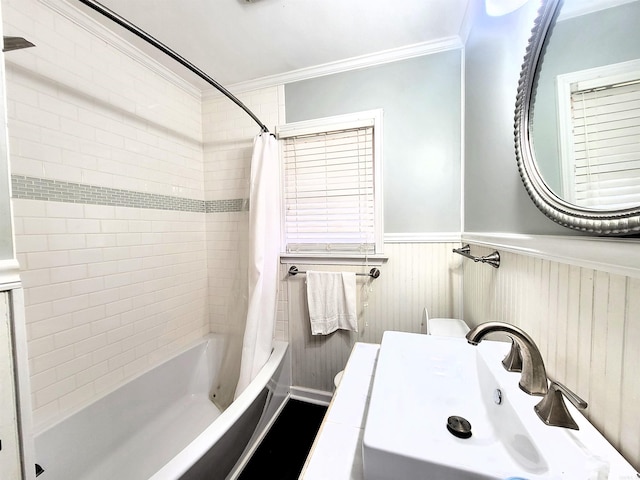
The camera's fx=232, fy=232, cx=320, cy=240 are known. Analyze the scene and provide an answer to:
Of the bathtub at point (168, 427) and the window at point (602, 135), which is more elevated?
the window at point (602, 135)

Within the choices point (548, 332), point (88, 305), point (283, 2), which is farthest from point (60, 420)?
point (283, 2)

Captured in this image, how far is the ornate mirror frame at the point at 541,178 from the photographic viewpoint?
0.41 m

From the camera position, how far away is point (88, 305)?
1.21 meters

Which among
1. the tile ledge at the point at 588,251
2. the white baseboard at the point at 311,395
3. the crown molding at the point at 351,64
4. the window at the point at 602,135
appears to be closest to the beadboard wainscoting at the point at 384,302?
the white baseboard at the point at 311,395

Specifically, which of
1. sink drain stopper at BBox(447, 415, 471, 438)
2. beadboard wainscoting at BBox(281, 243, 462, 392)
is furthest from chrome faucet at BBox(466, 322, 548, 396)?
beadboard wainscoting at BBox(281, 243, 462, 392)

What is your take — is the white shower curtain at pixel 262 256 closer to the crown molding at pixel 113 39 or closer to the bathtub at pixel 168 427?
the bathtub at pixel 168 427

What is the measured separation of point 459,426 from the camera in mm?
600

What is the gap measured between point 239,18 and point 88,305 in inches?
67.3

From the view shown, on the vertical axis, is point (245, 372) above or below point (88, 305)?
below

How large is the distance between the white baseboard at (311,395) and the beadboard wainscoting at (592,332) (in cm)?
141

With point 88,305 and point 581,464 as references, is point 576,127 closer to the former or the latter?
point 581,464

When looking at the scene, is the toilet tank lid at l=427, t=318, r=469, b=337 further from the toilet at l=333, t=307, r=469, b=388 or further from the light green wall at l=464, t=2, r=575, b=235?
the light green wall at l=464, t=2, r=575, b=235

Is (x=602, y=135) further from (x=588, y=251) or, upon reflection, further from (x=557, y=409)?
(x=557, y=409)

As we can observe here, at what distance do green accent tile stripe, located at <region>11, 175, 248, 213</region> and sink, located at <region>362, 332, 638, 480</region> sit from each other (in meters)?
1.54
